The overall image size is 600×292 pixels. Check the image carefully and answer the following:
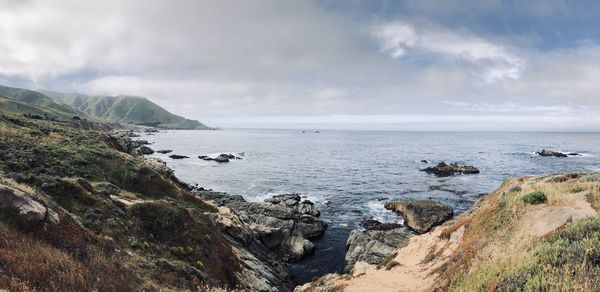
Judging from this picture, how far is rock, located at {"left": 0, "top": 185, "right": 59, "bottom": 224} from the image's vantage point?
512 inches

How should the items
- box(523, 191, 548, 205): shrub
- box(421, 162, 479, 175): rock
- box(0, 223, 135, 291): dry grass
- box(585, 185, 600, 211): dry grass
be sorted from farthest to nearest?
box(421, 162, 479, 175): rock, box(523, 191, 548, 205): shrub, box(585, 185, 600, 211): dry grass, box(0, 223, 135, 291): dry grass

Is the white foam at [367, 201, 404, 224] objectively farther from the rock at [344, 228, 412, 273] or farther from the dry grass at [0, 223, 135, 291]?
the dry grass at [0, 223, 135, 291]

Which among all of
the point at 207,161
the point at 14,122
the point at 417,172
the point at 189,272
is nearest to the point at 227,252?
the point at 189,272

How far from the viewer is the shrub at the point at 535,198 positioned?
67.1ft

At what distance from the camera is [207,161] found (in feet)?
367

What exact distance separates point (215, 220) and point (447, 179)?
215 ft

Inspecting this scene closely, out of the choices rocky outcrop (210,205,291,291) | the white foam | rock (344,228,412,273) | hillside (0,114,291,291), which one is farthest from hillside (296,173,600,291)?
the white foam

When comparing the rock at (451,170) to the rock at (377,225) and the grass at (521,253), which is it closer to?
the rock at (377,225)

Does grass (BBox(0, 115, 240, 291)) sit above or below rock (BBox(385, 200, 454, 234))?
above

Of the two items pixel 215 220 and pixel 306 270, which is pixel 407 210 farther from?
pixel 215 220

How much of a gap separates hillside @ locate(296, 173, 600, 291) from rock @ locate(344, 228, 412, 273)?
157 inches

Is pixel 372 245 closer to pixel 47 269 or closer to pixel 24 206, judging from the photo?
pixel 47 269

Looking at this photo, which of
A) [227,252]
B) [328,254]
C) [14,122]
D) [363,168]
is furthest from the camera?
[363,168]

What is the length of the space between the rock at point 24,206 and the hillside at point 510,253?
1784 centimetres
